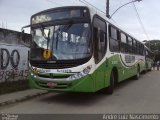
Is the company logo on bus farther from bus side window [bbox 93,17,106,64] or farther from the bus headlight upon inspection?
bus side window [bbox 93,17,106,64]

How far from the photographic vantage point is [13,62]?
15.4m


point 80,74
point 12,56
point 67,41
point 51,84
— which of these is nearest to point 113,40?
point 67,41

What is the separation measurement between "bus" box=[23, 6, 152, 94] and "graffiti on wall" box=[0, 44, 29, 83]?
4.64 metres

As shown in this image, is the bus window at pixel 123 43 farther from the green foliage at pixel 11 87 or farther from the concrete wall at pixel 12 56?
the concrete wall at pixel 12 56

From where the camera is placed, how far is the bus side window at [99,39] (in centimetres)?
992

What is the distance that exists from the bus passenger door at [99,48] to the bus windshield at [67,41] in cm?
46

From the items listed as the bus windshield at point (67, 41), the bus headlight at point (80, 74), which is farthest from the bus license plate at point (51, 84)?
the bus windshield at point (67, 41)

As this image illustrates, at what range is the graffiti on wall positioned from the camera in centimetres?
1453

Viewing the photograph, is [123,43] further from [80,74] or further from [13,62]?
[80,74]

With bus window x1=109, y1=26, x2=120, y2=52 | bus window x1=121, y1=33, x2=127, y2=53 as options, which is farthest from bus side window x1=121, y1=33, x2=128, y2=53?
bus window x1=109, y1=26, x2=120, y2=52

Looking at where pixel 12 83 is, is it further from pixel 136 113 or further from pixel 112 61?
pixel 136 113

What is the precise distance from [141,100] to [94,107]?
2.42 meters

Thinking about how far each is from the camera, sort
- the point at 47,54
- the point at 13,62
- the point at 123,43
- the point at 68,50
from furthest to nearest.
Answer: the point at 13,62 < the point at 123,43 < the point at 47,54 < the point at 68,50

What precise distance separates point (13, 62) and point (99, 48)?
6547 millimetres
